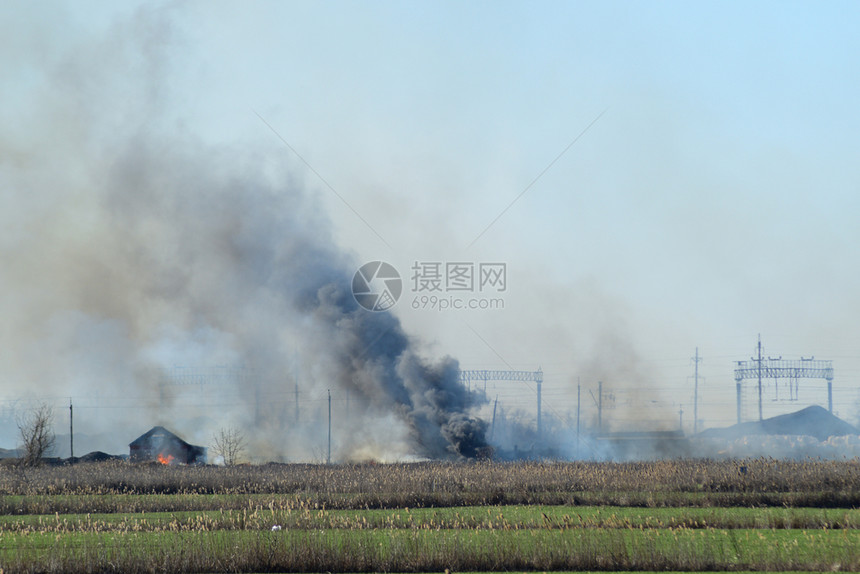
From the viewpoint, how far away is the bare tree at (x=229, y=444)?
357 ft

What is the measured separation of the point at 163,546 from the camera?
116ft

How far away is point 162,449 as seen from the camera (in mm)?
99062

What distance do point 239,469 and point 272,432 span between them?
41623 mm

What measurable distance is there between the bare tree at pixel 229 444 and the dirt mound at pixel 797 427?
65.3 meters

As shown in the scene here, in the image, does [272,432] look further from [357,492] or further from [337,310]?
[357,492]

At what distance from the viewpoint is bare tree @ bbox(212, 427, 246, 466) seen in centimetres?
10889

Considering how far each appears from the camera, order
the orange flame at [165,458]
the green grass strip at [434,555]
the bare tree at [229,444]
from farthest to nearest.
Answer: the bare tree at [229,444], the orange flame at [165,458], the green grass strip at [434,555]

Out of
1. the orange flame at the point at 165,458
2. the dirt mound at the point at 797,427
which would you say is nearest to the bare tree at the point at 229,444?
the orange flame at the point at 165,458

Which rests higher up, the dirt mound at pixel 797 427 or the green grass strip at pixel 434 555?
the green grass strip at pixel 434 555

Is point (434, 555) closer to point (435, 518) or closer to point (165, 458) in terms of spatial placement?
point (435, 518)

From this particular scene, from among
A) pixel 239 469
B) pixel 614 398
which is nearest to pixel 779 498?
pixel 239 469

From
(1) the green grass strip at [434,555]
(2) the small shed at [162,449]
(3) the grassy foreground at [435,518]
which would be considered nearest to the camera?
(1) the green grass strip at [434,555]

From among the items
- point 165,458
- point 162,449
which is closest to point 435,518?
point 165,458

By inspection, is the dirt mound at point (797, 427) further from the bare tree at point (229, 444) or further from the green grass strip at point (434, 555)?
the green grass strip at point (434, 555)
